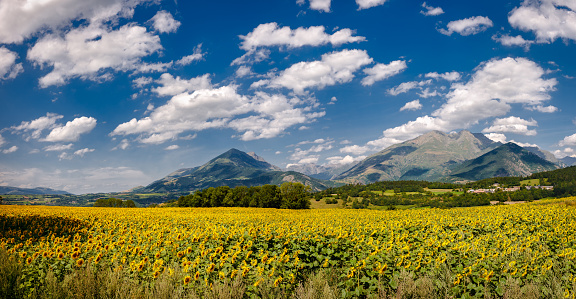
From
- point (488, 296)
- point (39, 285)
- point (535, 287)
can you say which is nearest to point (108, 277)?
point (39, 285)

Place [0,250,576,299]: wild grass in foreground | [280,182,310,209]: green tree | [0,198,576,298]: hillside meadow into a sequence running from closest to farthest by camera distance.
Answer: [0,250,576,299]: wild grass in foreground → [0,198,576,298]: hillside meadow → [280,182,310,209]: green tree

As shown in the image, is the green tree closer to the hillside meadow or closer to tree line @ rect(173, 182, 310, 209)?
tree line @ rect(173, 182, 310, 209)

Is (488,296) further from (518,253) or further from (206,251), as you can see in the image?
(206,251)

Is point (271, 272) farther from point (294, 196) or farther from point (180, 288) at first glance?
point (294, 196)

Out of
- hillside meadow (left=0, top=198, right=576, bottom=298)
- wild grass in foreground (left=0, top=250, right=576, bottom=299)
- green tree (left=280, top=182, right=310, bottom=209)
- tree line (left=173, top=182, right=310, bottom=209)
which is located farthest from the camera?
tree line (left=173, top=182, right=310, bottom=209)

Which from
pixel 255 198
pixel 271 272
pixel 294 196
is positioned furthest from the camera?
pixel 255 198

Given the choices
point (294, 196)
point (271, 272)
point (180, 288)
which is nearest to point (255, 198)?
point (294, 196)

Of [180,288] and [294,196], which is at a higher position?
[180,288]

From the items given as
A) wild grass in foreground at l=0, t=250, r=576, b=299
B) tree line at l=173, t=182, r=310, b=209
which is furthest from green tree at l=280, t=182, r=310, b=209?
wild grass in foreground at l=0, t=250, r=576, b=299

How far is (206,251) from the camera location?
804 centimetres

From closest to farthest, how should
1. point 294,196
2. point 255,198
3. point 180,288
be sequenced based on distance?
point 180,288 → point 294,196 → point 255,198

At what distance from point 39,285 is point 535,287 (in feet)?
42.6

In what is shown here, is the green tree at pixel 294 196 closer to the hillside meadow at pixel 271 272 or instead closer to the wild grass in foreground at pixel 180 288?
the hillside meadow at pixel 271 272

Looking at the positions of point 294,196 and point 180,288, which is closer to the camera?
point 180,288
